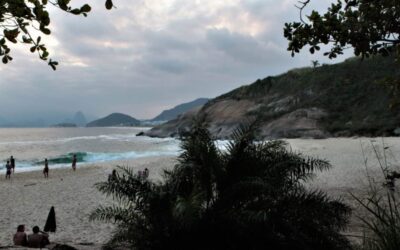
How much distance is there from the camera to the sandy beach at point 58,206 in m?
11.4

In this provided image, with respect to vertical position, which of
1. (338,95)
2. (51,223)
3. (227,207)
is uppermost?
(338,95)

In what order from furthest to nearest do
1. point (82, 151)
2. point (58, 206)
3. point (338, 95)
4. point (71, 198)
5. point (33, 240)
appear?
point (338, 95) → point (82, 151) → point (71, 198) → point (58, 206) → point (33, 240)

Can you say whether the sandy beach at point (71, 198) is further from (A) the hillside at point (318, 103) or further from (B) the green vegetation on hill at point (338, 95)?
(B) the green vegetation on hill at point (338, 95)

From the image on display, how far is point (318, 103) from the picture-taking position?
63719 millimetres

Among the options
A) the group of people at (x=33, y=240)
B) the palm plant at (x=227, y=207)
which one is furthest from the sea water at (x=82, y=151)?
the palm plant at (x=227, y=207)

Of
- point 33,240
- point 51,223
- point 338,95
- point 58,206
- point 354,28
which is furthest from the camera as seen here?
point 338,95

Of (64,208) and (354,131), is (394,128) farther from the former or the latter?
(64,208)

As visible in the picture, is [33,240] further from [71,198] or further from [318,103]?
[318,103]

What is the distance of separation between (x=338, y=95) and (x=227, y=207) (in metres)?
62.8

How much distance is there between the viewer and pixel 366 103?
58.6m

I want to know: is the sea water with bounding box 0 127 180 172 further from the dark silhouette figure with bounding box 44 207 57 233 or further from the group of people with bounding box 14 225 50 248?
the group of people with bounding box 14 225 50 248

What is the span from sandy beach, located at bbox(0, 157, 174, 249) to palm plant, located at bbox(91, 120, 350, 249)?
102 inches

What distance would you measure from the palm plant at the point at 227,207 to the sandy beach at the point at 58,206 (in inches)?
102

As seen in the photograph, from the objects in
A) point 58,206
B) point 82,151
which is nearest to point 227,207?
point 58,206
